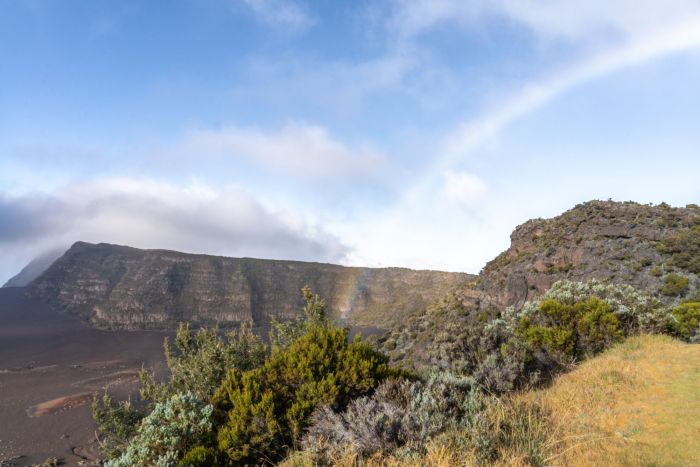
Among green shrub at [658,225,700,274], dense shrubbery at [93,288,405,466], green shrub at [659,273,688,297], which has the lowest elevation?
dense shrubbery at [93,288,405,466]

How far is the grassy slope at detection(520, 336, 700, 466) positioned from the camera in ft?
16.5

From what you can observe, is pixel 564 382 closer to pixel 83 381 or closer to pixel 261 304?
pixel 83 381

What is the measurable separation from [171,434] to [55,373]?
63.3 meters

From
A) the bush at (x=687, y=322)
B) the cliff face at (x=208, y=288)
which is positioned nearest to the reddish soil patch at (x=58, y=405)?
the cliff face at (x=208, y=288)

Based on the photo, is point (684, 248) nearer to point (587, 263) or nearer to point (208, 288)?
point (587, 263)

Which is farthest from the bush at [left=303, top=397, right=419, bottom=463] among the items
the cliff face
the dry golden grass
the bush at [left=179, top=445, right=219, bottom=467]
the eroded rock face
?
the cliff face

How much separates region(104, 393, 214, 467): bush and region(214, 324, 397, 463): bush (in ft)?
1.36

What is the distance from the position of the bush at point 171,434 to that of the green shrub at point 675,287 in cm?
2728

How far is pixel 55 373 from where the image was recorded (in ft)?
180

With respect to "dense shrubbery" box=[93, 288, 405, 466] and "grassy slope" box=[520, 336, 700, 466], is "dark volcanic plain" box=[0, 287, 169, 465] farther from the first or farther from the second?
"grassy slope" box=[520, 336, 700, 466]

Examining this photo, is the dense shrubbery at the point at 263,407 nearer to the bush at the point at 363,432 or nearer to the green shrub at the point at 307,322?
the bush at the point at 363,432

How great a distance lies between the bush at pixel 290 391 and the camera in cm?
649

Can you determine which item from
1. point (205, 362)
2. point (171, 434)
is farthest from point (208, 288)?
point (171, 434)

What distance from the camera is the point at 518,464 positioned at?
462 cm
